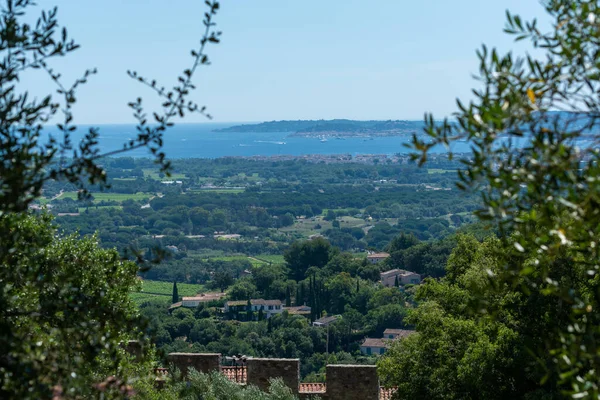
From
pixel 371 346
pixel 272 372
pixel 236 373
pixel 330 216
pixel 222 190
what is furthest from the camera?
pixel 222 190

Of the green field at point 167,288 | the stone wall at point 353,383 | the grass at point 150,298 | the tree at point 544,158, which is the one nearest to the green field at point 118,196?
the green field at point 167,288

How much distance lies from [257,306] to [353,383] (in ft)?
140

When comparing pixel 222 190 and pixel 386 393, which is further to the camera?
pixel 222 190

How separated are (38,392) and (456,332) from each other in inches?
327

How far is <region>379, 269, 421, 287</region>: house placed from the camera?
54062mm

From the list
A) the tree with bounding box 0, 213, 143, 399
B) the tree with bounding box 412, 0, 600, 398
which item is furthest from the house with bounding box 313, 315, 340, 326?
the tree with bounding box 412, 0, 600, 398

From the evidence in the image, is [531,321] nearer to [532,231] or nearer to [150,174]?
[532,231]

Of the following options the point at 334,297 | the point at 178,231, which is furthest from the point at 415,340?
the point at 178,231

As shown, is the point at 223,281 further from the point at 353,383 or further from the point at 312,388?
the point at 353,383

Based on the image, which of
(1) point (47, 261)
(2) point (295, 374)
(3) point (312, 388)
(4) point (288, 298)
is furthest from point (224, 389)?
(4) point (288, 298)

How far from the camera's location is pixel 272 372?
12094mm

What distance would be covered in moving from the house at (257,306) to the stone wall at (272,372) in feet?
127

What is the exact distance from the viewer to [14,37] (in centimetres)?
416

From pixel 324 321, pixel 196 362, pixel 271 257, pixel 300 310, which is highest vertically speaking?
pixel 196 362
